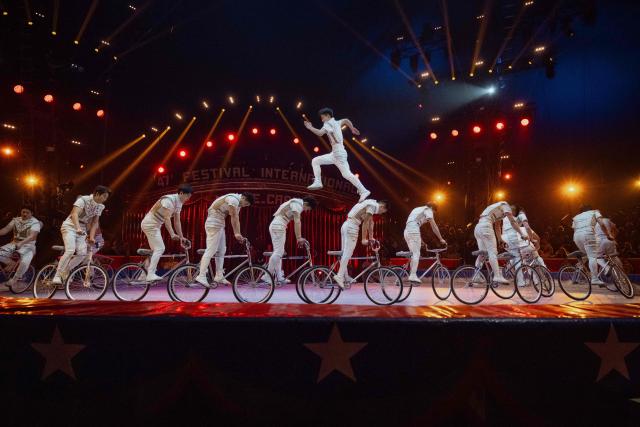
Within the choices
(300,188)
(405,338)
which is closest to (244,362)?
(405,338)

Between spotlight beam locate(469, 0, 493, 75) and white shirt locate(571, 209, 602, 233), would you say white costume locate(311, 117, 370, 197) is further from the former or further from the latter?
spotlight beam locate(469, 0, 493, 75)

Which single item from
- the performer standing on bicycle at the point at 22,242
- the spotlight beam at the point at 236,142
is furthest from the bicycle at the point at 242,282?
the spotlight beam at the point at 236,142

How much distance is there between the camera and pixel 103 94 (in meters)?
14.7

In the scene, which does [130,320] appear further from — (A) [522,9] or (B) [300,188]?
(A) [522,9]

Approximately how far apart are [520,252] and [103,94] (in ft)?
53.9

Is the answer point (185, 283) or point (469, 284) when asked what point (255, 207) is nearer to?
point (185, 283)

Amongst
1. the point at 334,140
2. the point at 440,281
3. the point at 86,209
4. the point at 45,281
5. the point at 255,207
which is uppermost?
the point at 334,140

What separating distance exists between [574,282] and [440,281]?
3125 millimetres

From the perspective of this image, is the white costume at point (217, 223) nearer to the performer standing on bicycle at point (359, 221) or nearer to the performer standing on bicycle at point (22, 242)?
the performer standing on bicycle at point (359, 221)

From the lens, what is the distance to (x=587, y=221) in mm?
7656

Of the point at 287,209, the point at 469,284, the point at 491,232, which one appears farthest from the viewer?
the point at 491,232

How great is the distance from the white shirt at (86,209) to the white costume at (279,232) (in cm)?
328

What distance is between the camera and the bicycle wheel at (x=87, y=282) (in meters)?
6.05

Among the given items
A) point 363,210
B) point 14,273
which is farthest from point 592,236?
point 14,273
